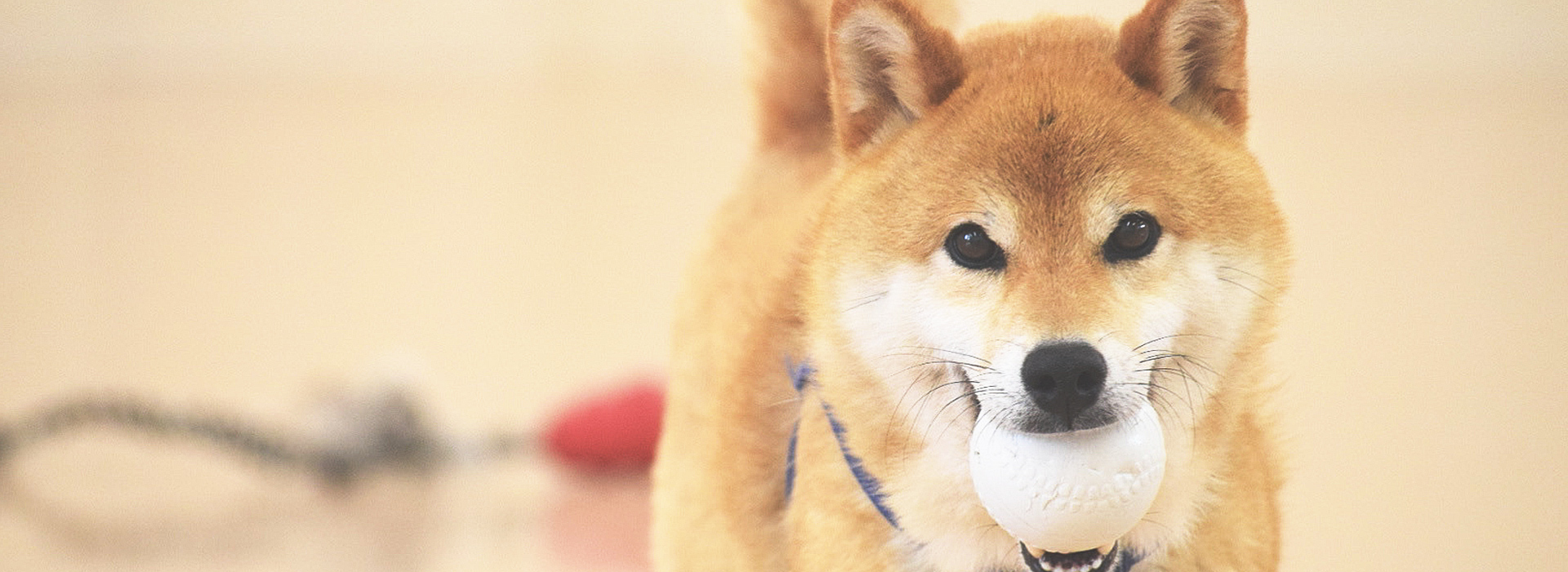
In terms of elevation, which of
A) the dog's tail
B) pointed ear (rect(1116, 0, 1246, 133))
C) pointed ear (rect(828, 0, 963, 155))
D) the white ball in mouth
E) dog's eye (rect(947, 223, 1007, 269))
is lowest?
the white ball in mouth

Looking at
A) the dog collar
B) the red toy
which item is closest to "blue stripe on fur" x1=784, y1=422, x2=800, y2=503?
the dog collar

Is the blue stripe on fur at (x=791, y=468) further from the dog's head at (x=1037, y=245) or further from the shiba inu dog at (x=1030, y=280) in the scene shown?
the dog's head at (x=1037, y=245)

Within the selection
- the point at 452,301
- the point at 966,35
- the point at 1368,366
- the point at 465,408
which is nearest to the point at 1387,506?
the point at 1368,366

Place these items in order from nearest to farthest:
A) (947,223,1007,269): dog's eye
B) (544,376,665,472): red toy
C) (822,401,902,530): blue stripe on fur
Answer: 1. (947,223,1007,269): dog's eye
2. (822,401,902,530): blue stripe on fur
3. (544,376,665,472): red toy

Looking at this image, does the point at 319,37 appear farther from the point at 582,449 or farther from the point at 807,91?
the point at 807,91

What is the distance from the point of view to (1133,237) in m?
1.10

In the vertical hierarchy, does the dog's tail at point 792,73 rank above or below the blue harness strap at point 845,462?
above

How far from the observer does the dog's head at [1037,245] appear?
1.08 meters

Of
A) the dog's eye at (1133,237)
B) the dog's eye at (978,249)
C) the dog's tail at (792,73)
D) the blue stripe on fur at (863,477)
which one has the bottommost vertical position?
the blue stripe on fur at (863,477)

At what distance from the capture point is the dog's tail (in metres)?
1.81

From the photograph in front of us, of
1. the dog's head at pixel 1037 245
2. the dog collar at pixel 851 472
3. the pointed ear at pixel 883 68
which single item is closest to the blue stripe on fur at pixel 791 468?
the dog collar at pixel 851 472

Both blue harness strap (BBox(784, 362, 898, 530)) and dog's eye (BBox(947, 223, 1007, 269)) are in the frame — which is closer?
dog's eye (BBox(947, 223, 1007, 269))

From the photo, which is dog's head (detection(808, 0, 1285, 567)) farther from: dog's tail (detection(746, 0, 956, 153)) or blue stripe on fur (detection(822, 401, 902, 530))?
dog's tail (detection(746, 0, 956, 153))

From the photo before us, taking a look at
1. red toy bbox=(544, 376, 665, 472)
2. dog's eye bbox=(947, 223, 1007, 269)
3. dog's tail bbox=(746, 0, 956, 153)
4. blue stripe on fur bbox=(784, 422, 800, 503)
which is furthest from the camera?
red toy bbox=(544, 376, 665, 472)
